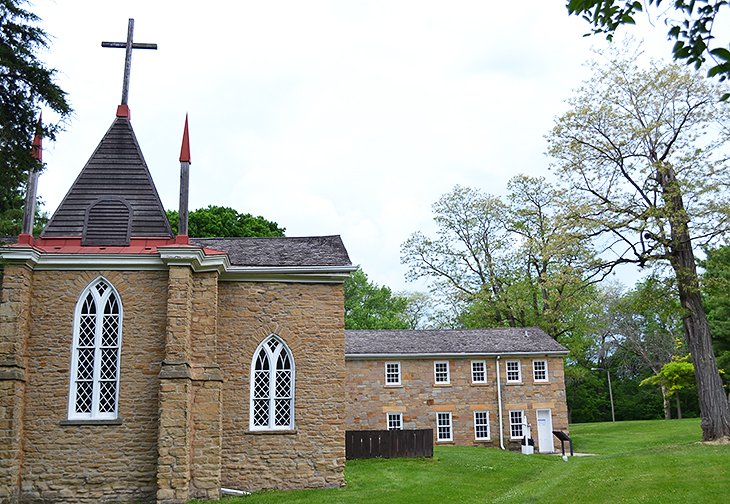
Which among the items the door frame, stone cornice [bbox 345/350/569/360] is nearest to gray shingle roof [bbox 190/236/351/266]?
stone cornice [bbox 345/350/569/360]

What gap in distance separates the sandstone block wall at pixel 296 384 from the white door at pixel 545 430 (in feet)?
63.3

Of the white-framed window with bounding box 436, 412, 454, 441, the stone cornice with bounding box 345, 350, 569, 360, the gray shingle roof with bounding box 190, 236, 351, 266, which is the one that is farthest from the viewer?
the stone cornice with bounding box 345, 350, 569, 360

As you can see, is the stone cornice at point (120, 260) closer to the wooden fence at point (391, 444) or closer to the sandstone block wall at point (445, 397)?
the wooden fence at point (391, 444)

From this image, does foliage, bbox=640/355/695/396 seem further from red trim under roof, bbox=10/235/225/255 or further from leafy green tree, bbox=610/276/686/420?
red trim under roof, bbox=10/235/225/255

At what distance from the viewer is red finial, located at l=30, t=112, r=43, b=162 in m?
16.2

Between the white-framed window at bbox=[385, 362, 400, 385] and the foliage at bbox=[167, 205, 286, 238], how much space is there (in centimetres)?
1418

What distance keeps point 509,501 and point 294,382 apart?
617 centimetres

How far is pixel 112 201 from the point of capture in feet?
60.1

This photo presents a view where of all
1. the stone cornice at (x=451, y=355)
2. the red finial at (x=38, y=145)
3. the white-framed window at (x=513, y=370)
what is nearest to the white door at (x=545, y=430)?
the white-framed window at (x=513, y=370)

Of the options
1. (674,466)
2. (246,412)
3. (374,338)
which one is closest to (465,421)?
(374,338)

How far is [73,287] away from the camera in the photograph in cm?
1689

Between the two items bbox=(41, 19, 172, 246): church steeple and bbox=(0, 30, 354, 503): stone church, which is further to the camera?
bbox=(41, 19, 172, 246): church steeple

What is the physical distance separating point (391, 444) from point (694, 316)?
12141mm

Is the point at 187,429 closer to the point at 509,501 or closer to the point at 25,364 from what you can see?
the point at 25,364
